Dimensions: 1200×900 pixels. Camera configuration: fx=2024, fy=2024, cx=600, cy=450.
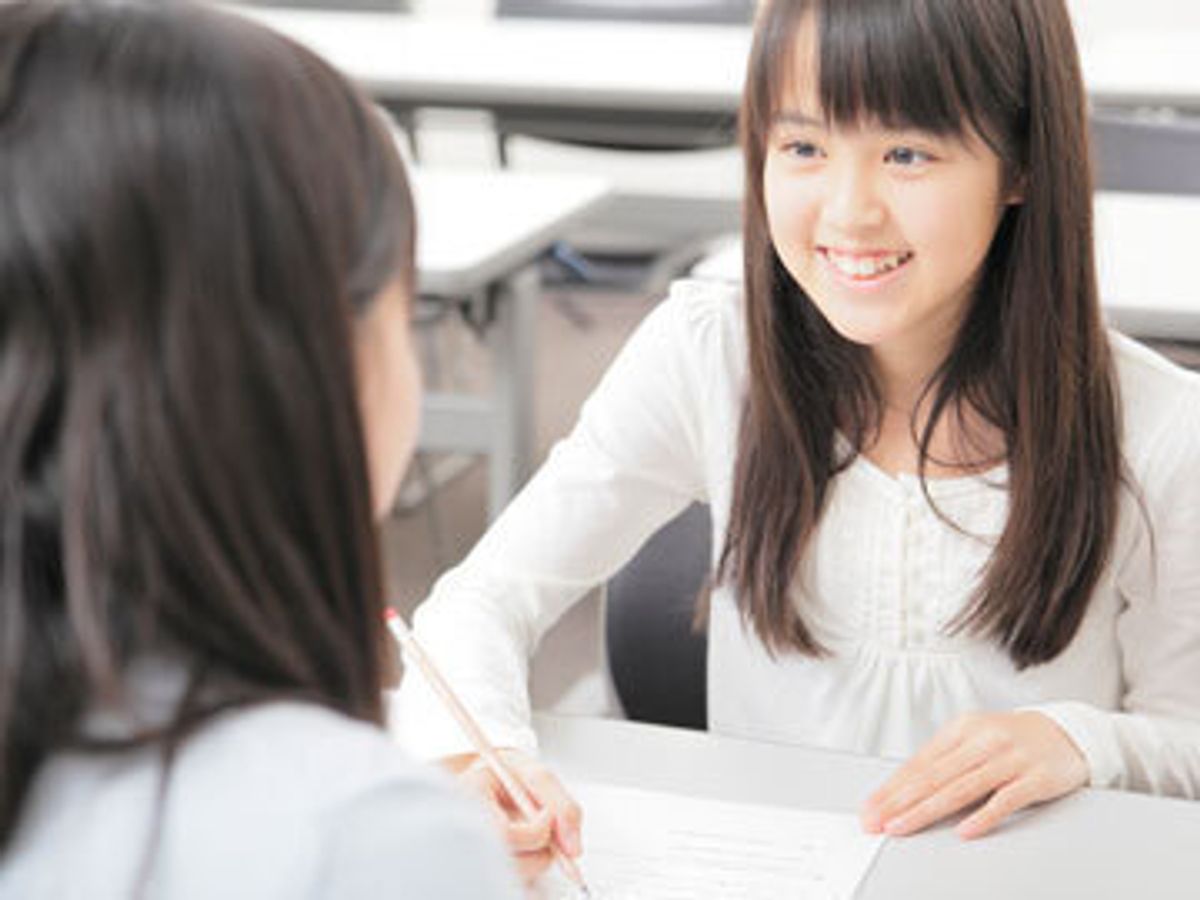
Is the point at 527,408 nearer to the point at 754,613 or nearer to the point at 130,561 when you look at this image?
the point at 754,613

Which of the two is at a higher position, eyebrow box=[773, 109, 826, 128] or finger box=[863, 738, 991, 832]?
eyebrow box=[773, 109, 826, 128]

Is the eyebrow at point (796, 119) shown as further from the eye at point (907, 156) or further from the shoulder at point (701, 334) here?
the shoulder at point (701, 334)

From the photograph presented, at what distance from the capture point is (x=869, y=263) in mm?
1512

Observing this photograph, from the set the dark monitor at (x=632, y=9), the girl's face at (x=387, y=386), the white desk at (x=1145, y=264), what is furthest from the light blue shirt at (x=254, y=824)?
the dark monitor at (x=632, y=9)

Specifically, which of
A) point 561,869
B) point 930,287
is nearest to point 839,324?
point 930,287

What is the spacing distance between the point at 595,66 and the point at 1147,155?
1.18 metres

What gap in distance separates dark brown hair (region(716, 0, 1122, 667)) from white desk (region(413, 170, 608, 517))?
1082 mm

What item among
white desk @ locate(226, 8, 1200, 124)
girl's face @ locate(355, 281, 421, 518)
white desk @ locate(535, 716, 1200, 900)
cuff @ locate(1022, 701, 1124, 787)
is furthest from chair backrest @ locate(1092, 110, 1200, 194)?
girl's face @ locate(355, 281, 421, 518)

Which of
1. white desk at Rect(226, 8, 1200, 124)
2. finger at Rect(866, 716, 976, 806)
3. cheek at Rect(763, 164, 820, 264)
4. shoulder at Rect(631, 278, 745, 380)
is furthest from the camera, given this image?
white desk at Rect(226, 8, 1200, 124)

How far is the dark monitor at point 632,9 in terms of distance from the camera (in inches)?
167

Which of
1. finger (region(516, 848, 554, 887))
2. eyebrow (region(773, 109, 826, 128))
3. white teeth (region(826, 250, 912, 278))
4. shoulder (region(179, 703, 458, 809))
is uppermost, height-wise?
eyebrow (region(773, 109, 826, 128))

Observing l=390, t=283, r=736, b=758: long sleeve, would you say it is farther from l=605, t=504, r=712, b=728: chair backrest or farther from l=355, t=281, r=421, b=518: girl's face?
l=355, t=281, r=421, b=518: girl's face

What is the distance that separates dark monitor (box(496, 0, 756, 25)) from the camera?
4.25 m

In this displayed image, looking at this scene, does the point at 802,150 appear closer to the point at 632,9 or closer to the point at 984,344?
the point at 984,344
